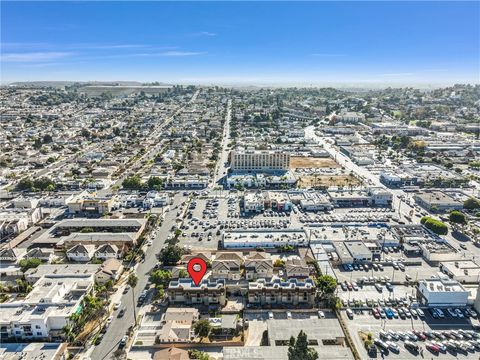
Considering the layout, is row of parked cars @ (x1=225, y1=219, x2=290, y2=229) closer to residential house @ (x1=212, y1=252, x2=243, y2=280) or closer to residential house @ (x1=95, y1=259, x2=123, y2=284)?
residential house @ (x1=212, y1=252, x2=243, y2=280)

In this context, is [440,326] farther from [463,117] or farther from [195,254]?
[463,117]


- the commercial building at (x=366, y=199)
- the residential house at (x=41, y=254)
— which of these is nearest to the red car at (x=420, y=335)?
the commercial building at (x=366, y=199)

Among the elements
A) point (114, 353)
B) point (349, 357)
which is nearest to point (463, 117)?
point (349, 357)

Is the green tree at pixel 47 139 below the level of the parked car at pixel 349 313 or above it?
above

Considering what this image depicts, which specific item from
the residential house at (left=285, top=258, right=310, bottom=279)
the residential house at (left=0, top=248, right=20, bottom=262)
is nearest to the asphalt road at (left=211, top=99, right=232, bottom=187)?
the residential house at (left=285, top=258, right=310, bottom=279)

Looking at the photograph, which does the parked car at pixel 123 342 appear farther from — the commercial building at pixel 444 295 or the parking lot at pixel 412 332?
the commercial building at pixel 444 295

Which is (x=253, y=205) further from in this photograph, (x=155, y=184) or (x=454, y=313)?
(x=454, y=313)
